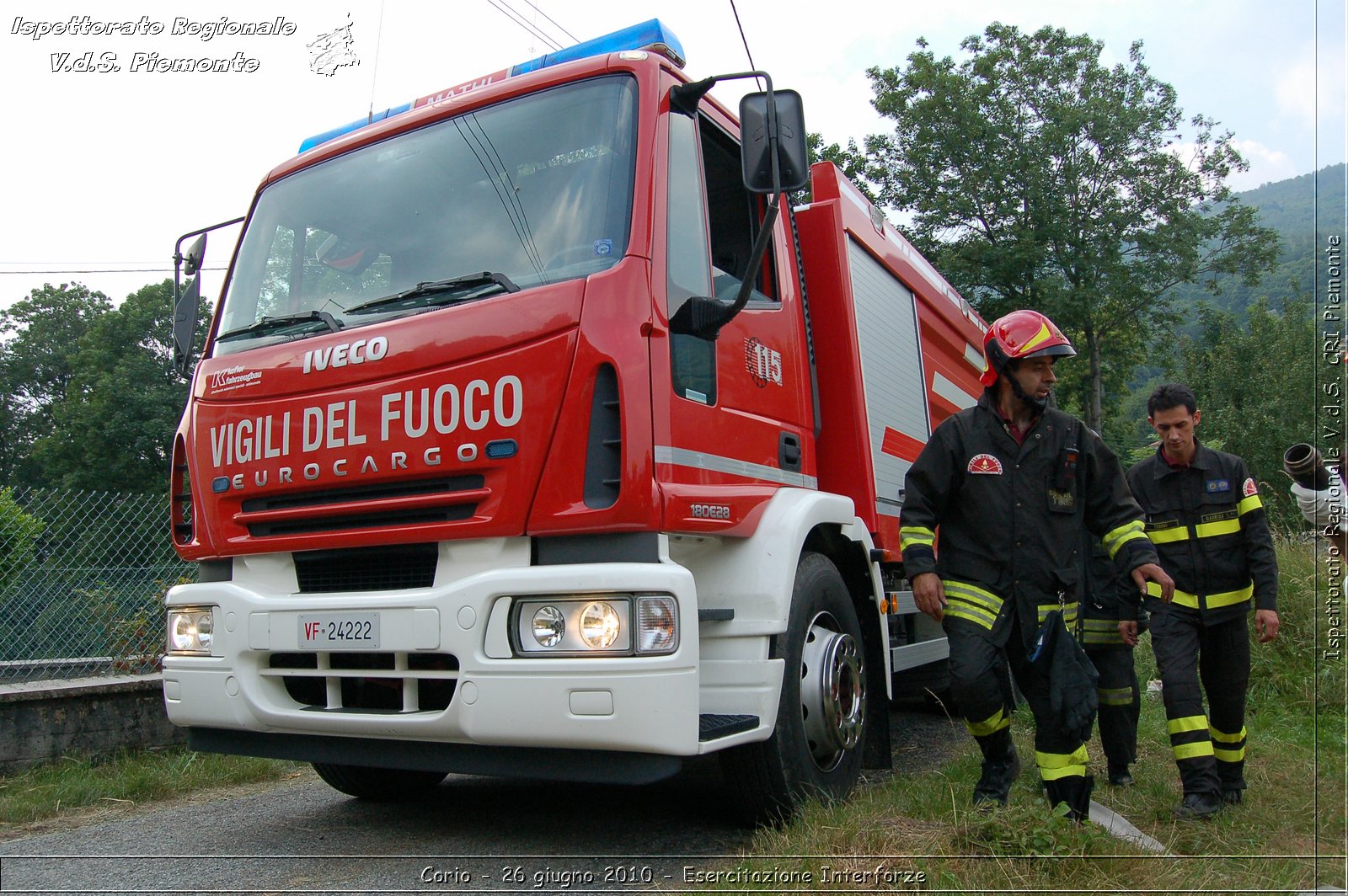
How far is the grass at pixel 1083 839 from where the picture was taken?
8.13ft

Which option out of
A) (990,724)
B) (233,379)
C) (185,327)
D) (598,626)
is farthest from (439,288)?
(990,724)

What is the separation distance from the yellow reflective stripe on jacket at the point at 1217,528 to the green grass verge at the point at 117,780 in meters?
4.17

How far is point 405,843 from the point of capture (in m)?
3.70

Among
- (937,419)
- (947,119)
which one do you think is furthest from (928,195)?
(937,419)

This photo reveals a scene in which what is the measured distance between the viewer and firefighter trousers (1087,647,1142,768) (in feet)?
14.2

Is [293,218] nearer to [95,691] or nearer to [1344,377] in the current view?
[95,691]

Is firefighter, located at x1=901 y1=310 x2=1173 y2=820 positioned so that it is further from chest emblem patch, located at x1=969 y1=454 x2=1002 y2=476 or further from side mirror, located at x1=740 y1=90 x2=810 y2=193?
side mirror, located at x1=740 y1=90 x2=810 y2=193

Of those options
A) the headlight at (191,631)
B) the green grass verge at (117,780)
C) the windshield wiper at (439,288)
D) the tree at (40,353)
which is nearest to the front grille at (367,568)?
the headlight at (191,631)

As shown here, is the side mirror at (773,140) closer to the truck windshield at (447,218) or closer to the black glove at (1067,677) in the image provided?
the truck windshield at (447,218)

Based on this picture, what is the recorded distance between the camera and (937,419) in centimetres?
599

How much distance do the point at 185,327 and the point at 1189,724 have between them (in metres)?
4.34

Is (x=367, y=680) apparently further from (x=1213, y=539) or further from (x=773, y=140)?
(x=1213, y=539)

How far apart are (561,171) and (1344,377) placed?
232 cm

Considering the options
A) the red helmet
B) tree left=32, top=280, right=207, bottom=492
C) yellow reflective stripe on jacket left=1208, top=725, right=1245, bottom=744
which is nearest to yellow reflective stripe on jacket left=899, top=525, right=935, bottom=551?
the red helmet
